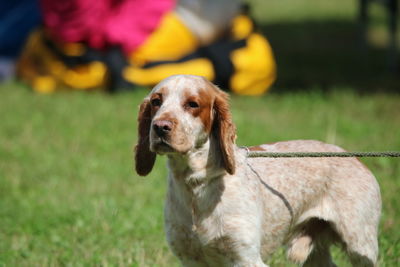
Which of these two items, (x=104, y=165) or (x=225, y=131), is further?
(x=104, y=165)

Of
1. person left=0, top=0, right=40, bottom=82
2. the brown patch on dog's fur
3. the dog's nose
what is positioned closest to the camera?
the dog's nose

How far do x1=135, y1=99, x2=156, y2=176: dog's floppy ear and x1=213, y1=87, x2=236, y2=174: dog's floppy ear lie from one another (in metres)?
0.37

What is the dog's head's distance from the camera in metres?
3.40

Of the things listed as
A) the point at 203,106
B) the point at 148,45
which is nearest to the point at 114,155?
the point at 148,45

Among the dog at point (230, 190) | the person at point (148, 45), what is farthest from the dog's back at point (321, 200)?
the person at point (148, 45)

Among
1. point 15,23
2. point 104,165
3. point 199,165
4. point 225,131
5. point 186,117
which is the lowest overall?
point 15,23

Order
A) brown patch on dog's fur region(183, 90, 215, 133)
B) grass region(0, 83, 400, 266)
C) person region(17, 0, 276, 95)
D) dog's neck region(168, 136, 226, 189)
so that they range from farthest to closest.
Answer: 1. person region(17, 0, 276, 95)
2. grass region(0, 83, 400, 266)
3. dog's neck region(168, 136, 226, 189)
4. brown patch on dog's fur region(183, 90, 215, 133)

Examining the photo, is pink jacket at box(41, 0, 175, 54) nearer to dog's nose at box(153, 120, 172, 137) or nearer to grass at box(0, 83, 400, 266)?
grass at box(0, 83, 400, 266)

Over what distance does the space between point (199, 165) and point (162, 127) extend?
392mm

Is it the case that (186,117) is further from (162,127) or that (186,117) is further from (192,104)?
(162,127)

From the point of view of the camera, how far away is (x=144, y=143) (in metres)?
3.78

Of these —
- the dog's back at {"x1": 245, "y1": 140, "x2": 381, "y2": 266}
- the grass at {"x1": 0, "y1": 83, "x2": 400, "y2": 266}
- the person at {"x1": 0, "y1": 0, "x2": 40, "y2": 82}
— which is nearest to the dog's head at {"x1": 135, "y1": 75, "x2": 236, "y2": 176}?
the dog's back at {"x1": 245, "y1": 140, "x2": 381, "y2": 266}

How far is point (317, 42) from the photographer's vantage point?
17.6 metres

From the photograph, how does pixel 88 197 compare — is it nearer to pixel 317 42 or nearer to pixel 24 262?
pixel 24 262
